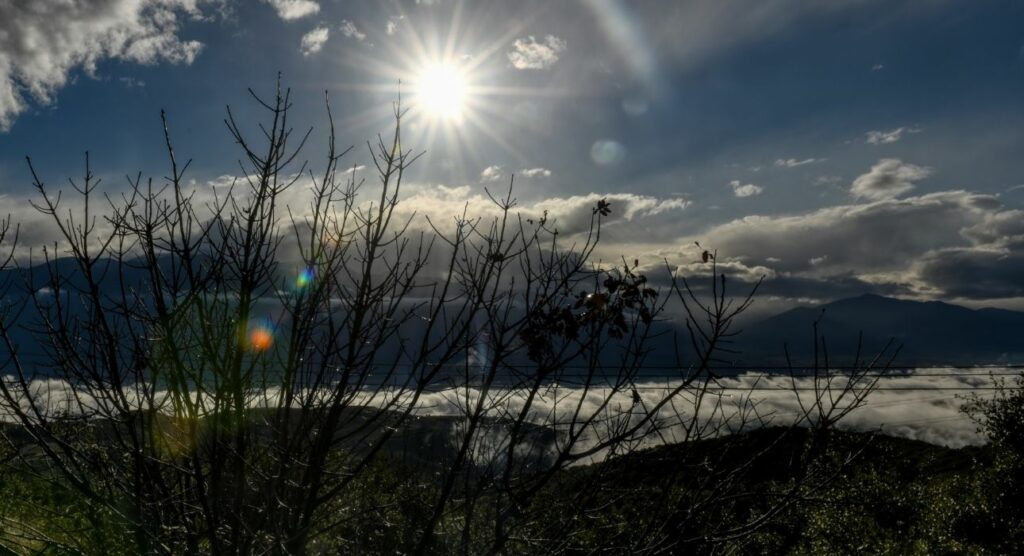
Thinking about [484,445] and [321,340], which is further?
[484,445]

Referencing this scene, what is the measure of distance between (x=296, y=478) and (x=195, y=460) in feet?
4.82

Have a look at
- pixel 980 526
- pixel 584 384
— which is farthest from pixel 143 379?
pixel 980 526

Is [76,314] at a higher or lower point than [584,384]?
higher

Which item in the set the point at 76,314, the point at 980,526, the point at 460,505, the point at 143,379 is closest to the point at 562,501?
the point at 460,505

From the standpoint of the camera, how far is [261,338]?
5.03m

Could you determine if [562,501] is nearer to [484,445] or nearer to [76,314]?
[484,445]

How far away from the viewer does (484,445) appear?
7.29 meters

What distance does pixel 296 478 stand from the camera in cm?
559

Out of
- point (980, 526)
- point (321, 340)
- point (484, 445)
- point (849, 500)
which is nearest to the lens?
point (849, 500)

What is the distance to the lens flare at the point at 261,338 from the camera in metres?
4.89

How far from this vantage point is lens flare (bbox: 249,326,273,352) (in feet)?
16.1

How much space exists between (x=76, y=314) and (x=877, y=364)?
688 cm

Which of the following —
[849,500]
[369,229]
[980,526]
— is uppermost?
[369,229]

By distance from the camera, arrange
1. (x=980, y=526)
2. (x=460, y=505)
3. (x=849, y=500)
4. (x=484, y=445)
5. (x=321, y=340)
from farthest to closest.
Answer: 1. (x=980, y=526)
2. (x=484, y=445)
3. (x=460, y=505)
4. (x=321, y=340)
5. (x=849, y=500)
